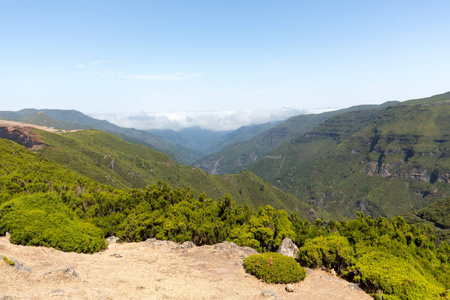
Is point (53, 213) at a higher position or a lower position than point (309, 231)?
higher

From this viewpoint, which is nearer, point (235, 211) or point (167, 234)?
point (167, 234)

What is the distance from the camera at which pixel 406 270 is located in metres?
17.1

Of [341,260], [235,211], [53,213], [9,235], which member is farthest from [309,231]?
[9,235]

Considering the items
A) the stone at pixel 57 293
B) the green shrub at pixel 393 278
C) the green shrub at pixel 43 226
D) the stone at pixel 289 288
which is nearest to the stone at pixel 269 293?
the stone at pixel 289 288

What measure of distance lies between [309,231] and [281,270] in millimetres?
12253

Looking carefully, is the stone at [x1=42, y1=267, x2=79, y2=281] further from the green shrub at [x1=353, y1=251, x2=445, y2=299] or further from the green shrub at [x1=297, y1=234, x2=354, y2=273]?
the green shrub at [x1=353, y1=251, x2=445, y2=299]

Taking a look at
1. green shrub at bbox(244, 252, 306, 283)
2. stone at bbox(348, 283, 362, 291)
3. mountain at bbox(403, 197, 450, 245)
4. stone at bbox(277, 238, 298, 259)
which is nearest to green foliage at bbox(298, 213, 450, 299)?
stone at bbox(348, 283, 362, 291)

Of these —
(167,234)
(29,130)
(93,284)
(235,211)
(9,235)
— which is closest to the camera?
(93,284)

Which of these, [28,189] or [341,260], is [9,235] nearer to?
[28,189]

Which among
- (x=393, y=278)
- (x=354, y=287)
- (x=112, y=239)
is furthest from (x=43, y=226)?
(x=393, y=278)

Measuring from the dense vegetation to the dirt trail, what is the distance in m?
1.39

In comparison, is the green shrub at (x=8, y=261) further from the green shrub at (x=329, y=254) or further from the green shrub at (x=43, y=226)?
the green shrub at (x=329, y=254)

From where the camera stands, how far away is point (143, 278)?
15922 millimetres

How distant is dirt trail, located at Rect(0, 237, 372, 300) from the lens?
40.7ft
